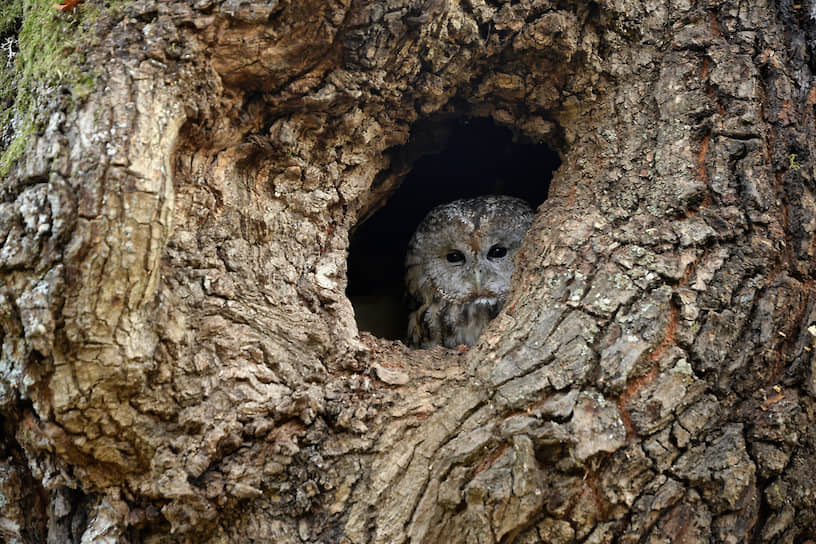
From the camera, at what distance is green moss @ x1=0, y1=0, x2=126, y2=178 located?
4.63 ft

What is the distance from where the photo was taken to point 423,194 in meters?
3.29

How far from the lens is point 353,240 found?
3.05 meters

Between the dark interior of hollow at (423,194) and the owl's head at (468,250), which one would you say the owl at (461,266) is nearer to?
the owl's head at (468,250)

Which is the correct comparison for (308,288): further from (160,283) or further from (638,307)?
(638,307)

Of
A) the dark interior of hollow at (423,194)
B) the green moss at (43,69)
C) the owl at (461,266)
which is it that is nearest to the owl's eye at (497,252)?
the owl at (461,266)

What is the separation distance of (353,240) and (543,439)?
1818mm

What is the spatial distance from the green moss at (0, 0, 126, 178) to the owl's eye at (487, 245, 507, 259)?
6.24ft

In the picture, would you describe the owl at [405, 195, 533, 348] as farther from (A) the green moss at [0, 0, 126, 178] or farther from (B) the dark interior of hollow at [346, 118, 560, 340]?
(A) the green moss at [0, 0, 126, 178]

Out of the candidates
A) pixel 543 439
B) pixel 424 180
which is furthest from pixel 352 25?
pixel 424 180

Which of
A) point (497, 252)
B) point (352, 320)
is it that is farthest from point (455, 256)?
point (352, 320)

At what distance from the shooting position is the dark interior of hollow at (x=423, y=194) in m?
2.92

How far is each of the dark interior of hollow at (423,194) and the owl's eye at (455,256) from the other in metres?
0.38

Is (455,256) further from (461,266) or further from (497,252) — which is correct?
(497,252)

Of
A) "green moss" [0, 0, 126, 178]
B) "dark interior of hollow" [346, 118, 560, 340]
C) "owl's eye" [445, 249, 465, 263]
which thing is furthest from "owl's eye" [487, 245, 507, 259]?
"green moss" [0, 0, 126, 178]
